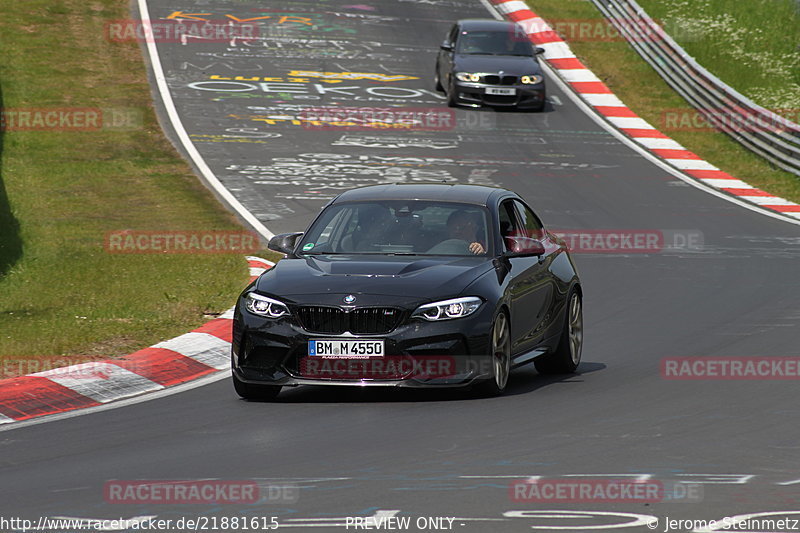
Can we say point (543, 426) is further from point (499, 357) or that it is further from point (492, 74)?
point (492, 74)

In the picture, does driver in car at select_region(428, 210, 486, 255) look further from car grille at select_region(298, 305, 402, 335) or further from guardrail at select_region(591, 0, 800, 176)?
guardrail at select_region(591, 0, 800, 176)

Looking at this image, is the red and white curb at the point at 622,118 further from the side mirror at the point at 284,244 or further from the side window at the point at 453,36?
the side mirror at the point at 284,244

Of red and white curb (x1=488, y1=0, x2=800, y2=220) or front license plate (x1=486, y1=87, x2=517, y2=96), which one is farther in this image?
front license plate (x1=486, y1=87, x2=517, y2=96)

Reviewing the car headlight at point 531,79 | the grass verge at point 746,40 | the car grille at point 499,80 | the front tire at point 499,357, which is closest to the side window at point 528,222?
the front tire at point 499,357

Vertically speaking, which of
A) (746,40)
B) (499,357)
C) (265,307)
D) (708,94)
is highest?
(265,307)

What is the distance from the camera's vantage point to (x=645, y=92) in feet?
106

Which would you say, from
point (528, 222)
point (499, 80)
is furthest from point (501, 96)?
point (528, 222)

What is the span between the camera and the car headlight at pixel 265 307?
989cm

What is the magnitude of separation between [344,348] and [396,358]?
0.35 metres

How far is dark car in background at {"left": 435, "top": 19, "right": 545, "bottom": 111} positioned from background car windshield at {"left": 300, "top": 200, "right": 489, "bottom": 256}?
59.7ft

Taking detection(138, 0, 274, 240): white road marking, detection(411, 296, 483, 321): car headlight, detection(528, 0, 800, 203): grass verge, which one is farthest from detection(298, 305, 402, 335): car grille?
detection(528, 0, 800, 203): grass verge

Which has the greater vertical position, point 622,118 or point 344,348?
point 344,348

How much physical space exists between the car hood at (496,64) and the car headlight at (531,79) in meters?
A: 0.08

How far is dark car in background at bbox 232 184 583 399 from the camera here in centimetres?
974
